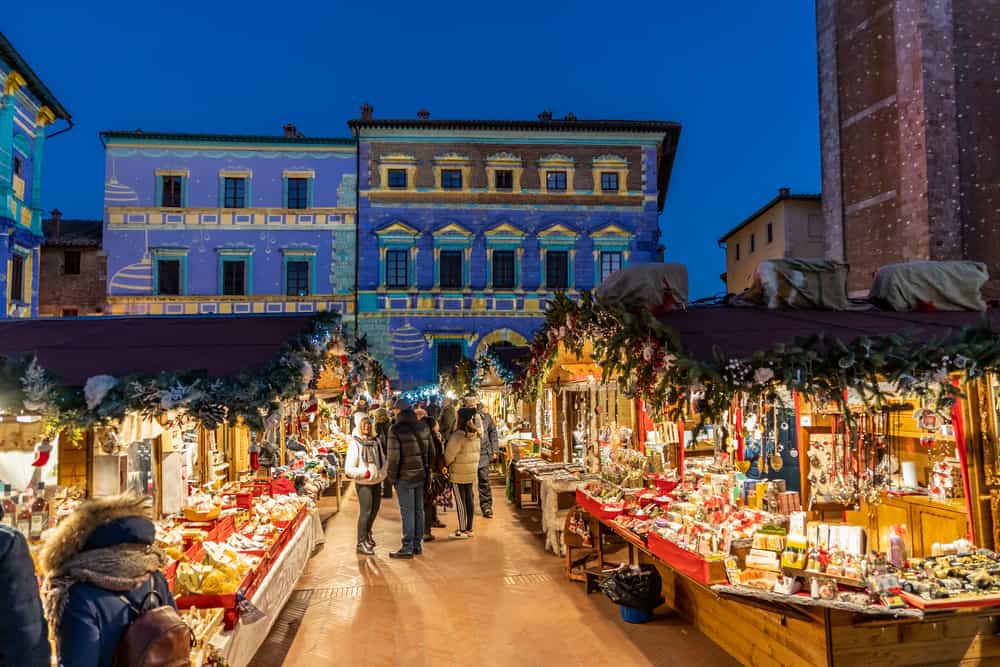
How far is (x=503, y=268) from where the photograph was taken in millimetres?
23922

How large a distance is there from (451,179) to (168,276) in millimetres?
9910

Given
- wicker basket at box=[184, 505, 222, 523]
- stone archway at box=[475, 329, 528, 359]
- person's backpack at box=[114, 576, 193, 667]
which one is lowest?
wicker basket at box=[184, 505, 222, 523]

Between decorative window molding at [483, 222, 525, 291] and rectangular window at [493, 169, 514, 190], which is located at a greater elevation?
rectangular window at [493, 169, 514, 190]

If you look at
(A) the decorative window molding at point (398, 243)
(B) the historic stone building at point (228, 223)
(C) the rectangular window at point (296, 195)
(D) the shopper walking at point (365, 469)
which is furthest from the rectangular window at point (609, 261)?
(D) the shopper walking at point (365, 469)

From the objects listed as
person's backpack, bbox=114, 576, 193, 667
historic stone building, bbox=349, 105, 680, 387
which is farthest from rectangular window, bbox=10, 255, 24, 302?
person's backpack, bbox=114, 576, 193, 667

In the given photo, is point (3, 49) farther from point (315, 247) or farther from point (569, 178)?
point (569, 178)

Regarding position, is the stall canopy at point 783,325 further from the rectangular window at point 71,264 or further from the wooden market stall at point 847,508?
the rectangular window at point 71,264

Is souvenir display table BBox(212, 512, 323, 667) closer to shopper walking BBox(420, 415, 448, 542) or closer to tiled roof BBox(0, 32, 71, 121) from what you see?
shopper walking BBox(420, 415, 448, 542)

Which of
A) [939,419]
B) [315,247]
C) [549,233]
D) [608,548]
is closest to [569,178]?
[549,233]

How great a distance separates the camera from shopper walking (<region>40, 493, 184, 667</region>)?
2.49m

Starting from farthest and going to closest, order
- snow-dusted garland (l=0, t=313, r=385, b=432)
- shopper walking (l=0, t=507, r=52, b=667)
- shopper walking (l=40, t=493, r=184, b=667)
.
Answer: snow-dusted garland (l=0, t=313, r=385, b=432)
shopper walking (l=40, t=493, r=184, b=667)
shopper walking (l=0, t=507, r=52, b=667)

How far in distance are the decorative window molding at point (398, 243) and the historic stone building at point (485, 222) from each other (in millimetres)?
33

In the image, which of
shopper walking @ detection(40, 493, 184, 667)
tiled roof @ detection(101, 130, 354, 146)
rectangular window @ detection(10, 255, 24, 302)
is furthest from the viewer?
tiled roof @ detection(101, 130, 354, 146)

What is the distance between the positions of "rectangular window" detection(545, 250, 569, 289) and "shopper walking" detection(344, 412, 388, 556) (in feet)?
53.0
